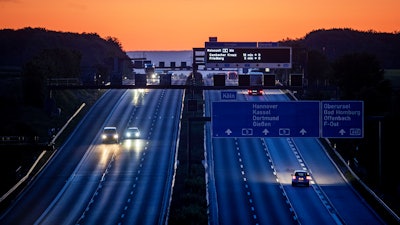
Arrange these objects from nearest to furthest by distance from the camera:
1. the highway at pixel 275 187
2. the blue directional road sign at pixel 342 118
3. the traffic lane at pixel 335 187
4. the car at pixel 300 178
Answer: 1. the traffic lane at pixel 335 187
2. the highway at pixel 275 187
3. the blue directional road sign at pixel 342 118
4. the car at pixel 300 178

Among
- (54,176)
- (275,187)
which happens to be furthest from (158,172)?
(275,187)

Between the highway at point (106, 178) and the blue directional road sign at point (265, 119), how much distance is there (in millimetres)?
7104

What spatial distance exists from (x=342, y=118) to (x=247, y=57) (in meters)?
13.4

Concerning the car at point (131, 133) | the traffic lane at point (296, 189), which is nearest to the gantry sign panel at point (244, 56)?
the traffic lane at point (296, 189)

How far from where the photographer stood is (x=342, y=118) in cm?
6938

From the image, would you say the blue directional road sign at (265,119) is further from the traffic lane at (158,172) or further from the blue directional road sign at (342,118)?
the traffic lane at (158,172)

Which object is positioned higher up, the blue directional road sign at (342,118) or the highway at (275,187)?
the blue directional road sign at (342,118)

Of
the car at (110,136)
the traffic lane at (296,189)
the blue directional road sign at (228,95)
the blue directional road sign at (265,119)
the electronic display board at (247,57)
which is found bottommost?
the traffic lane at (296,189)

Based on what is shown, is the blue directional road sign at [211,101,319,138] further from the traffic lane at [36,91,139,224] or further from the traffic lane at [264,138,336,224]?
the traffic lane at [36,91,139,224]

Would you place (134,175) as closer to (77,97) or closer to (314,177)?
(314,177)

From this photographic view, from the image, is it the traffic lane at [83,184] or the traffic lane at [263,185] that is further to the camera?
the traffic lane at [263,185]

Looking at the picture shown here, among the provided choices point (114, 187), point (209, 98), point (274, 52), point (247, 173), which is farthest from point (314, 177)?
point (209, 98)

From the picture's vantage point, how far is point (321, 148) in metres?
97.4

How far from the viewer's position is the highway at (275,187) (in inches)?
2616
